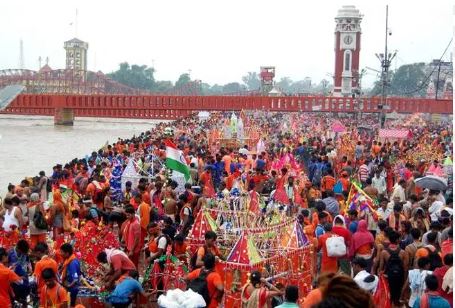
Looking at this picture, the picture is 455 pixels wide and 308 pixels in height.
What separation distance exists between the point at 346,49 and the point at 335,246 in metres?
74.8

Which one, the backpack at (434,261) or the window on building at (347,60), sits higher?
the window on building at (347,60)

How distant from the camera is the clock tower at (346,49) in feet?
266

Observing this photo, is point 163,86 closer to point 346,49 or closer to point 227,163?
point 346,49

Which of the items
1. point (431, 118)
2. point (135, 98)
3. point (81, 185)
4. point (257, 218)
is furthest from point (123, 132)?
point (257, 218)

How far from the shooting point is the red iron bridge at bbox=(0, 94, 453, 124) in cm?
6394

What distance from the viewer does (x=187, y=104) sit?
6975 centimetres

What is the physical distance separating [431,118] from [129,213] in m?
59.2

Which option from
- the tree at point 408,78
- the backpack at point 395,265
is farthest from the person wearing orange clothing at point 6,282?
the tree at point 408,78

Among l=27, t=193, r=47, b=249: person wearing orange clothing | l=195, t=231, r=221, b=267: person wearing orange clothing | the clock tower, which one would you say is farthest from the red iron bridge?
l=195, t=231, r=221, b=267: person wearing orange clothing

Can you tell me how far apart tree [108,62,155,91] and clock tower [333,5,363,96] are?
67.4m

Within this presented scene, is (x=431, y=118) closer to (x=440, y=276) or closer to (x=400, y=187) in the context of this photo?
(x=400, y=187)

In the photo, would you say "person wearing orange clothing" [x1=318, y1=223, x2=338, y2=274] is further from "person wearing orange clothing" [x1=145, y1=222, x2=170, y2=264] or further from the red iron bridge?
the red iron bridge

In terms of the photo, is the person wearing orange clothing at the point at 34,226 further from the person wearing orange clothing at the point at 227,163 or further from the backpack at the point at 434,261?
the person wearing orange clothing at the point at 227,163

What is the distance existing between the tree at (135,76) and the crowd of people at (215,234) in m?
130
